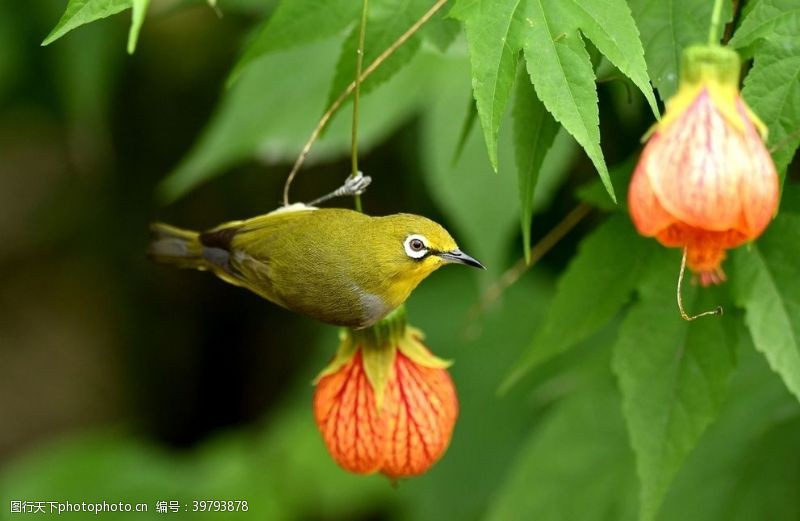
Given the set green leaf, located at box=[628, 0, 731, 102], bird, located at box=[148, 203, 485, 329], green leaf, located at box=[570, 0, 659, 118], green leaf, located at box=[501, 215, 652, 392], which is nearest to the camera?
green leaf, located at box=[570, 0, 659, 118]

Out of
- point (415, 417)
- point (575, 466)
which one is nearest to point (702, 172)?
point (415, 417)

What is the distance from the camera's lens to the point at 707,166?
0.96 meters

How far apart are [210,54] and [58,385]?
1481 mm

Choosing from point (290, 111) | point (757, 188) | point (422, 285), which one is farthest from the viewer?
point (422, 285)

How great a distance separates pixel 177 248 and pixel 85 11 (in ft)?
1.83

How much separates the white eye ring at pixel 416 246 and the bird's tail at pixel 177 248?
35 cm

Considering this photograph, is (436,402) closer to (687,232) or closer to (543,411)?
(687,232)

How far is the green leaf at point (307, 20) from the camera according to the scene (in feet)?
4.41

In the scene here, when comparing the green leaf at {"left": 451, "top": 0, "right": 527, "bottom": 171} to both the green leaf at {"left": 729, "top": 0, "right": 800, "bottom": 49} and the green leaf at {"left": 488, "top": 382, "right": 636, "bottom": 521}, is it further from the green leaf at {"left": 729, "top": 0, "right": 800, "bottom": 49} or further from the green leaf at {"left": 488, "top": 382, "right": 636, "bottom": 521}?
the green leaf at {"left": 488, "top": 382, "right": 636, "bottom": 521}

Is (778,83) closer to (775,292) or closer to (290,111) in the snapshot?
(775,292)

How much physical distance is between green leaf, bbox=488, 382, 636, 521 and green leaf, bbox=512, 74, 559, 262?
731 mm

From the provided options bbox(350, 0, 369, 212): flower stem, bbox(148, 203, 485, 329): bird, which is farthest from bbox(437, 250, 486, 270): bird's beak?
bbox(350, 0, 369, 212): flower stem

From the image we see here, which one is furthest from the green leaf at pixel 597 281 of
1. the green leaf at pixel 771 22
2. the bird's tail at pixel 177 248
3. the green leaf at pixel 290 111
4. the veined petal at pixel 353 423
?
the green leaf at pixel 290 111

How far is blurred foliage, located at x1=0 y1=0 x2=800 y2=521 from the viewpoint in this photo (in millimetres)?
1191
